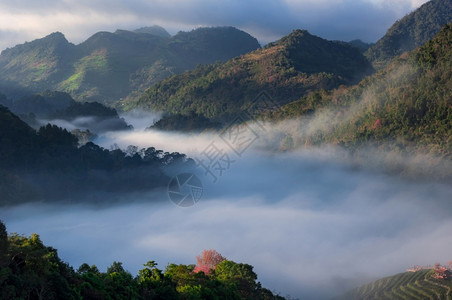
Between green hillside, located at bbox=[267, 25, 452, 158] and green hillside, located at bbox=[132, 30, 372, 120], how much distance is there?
44.4 meters

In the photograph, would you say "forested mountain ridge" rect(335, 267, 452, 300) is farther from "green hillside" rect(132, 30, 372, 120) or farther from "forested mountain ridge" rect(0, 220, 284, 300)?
"green hillside" rect(132, 30, 372, 120)

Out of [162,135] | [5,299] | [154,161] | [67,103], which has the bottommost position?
[5,299]

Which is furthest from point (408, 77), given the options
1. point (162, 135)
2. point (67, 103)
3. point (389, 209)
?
point (67, 103)

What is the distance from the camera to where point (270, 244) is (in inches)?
2817

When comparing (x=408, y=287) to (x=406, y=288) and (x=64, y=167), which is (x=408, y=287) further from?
(x=64, y=167)

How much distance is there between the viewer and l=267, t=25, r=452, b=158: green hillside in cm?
7431

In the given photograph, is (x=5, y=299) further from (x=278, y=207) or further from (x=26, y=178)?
(x=278, y=207)

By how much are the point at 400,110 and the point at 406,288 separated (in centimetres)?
3837

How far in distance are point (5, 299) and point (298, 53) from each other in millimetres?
154087

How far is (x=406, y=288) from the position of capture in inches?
1900

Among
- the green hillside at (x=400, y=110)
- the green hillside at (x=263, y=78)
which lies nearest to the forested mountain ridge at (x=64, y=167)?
the green hillside at (x=400, y=110)

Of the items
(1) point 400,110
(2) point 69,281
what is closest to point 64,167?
(1) point 400,110

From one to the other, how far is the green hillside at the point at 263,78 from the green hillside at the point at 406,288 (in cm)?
9102

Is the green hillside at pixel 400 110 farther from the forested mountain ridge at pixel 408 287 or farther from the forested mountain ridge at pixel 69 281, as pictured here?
the forested mountain ridge at pixel 69 281
